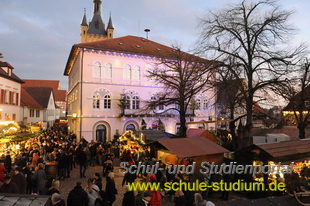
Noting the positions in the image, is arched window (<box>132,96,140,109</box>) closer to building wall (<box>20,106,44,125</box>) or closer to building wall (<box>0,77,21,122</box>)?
building wall (<box>0,77,21,122</box>)

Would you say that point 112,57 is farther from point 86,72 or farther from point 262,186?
point 262,186

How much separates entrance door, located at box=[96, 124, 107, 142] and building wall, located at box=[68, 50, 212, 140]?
0.34 meters

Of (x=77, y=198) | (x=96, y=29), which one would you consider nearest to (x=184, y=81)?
(x=77, y=198)

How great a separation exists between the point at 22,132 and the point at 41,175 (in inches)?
360

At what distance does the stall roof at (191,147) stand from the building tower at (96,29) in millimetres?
63694

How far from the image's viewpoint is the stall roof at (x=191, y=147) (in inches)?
431

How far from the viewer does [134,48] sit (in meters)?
31.4

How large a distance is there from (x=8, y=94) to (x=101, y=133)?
12.9 meters

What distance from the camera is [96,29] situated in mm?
71000

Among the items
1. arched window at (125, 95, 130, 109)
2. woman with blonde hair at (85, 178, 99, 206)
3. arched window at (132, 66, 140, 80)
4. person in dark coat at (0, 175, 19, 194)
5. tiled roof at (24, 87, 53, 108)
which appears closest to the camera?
woman with blonde hair at (85, 178, 99, 206)

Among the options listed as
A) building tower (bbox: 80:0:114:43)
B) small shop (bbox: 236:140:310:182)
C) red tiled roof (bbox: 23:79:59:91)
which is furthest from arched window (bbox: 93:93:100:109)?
red tiled roof (bbox: 23:79:59:91)

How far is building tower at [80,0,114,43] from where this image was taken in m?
69.8

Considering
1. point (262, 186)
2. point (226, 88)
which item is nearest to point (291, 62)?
point (226, 88)

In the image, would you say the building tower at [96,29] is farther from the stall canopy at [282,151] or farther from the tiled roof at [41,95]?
the stall canopy at [282,151]
